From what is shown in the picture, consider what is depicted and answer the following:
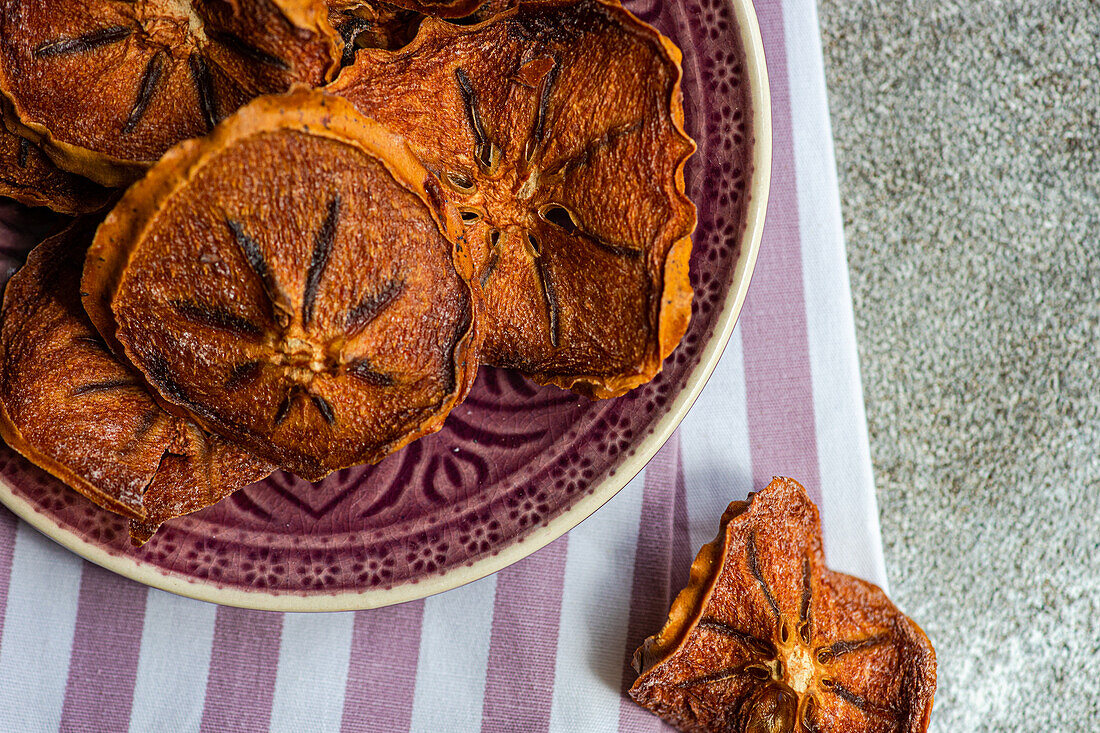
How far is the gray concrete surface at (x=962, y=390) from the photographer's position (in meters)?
1.73

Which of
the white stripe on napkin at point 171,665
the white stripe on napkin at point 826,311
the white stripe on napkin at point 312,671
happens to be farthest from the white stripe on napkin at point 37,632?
the white stripe on napkin at point 826,311

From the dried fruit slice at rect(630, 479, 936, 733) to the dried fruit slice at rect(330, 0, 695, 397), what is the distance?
39cm

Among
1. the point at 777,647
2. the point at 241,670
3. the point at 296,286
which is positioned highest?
the point at 296,286

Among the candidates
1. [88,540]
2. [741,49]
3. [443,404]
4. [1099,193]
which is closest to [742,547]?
[443,404]

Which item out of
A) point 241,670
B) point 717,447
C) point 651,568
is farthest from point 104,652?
point 717,447

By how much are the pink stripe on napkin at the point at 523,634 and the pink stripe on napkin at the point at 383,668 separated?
13 centimetres

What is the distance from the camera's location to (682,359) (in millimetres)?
1181

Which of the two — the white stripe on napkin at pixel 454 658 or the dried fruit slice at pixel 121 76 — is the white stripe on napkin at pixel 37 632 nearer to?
the white stripe on napkin at pixel 454 658

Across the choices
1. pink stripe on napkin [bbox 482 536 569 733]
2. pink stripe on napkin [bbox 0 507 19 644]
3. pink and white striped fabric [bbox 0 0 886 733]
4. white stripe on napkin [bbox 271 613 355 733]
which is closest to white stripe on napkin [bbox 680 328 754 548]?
pink and white striped fabric [bbox 0 0 886 733]

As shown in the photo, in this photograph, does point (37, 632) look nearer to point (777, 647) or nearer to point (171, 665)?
point (171, 665)

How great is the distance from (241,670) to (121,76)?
90cm

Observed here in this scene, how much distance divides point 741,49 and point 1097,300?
1.08 m

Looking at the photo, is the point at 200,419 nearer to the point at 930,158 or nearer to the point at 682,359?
the point at 682,359

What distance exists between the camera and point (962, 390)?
1.74 meters
